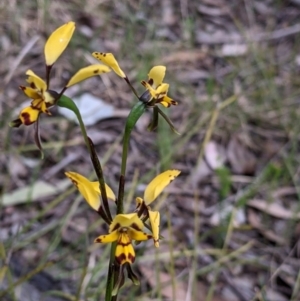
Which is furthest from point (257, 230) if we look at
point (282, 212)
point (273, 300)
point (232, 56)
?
point (232, 56)

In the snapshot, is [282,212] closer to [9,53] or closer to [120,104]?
[120,104]

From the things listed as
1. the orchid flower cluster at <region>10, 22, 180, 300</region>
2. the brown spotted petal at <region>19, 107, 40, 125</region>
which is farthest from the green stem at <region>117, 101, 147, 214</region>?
the brown spotted petal at <region>19, 107, 40, 125</region>

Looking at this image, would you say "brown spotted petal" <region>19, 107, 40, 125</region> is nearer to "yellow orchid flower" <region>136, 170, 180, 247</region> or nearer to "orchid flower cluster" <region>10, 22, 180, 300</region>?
"orchid flower cluster" <region>10, 22, 180, 300</region>

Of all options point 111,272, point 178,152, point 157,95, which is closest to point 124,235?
point 111,272

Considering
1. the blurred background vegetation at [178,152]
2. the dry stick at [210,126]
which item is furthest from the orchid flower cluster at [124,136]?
the dry stick at [210,126]

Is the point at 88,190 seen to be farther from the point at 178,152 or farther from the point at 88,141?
the point at 178,152

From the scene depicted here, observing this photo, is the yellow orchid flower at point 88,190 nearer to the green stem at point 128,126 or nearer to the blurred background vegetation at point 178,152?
the green stem at point 128,126
